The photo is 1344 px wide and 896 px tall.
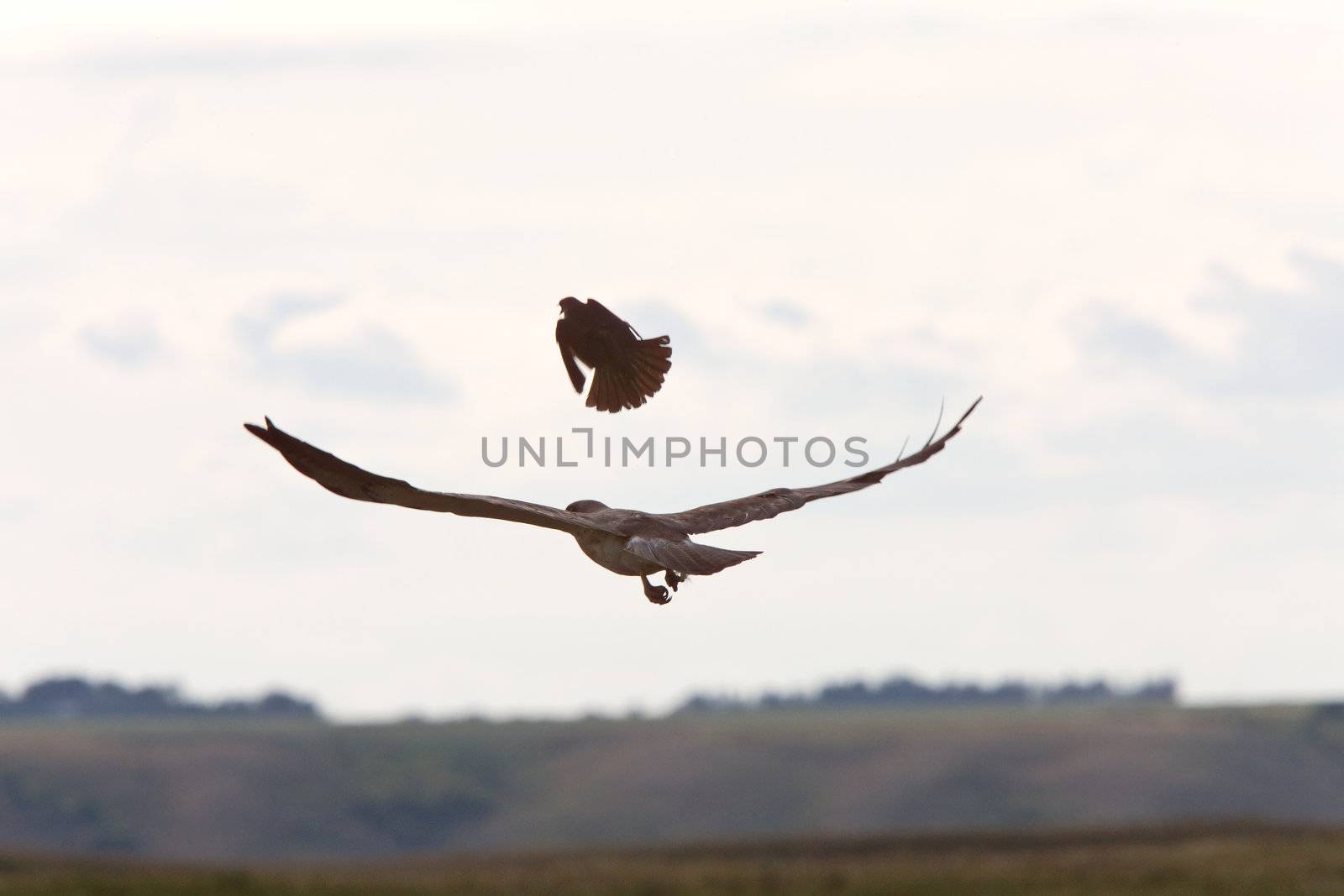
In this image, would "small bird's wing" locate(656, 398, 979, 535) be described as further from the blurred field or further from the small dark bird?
the blurred field

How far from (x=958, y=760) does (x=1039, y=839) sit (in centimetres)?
4514

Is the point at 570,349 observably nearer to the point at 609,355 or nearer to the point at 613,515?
the point at 609,355

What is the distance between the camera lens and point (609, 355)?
15.2m

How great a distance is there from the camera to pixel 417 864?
83.1 metres

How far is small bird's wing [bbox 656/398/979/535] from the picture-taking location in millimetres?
14000

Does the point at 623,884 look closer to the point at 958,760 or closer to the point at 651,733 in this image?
the point at 958,760

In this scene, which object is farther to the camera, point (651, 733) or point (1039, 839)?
point (651, 733)

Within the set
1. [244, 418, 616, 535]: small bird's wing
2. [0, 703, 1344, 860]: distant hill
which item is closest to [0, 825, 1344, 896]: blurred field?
[0, 703, 1344, 860]: distant hill

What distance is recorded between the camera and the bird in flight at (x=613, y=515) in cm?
1196

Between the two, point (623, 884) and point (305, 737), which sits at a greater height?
point (305, 737)

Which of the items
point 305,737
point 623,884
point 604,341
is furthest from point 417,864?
point 604,341

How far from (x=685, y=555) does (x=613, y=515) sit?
663 mm

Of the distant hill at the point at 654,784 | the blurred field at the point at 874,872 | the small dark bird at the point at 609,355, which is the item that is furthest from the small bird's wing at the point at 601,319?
the distant hill at the point at 654,784

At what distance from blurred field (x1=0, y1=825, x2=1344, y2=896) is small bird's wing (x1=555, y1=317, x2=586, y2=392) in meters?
38.8
